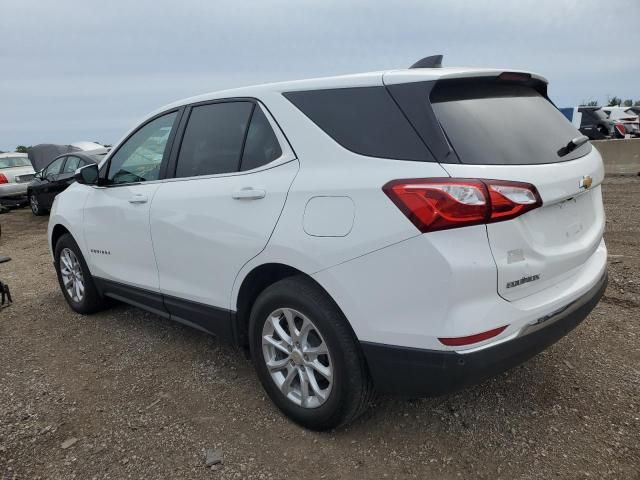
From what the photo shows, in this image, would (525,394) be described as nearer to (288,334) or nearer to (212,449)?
(288,334)

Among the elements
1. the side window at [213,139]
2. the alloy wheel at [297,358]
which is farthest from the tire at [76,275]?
the alloy wheel at [297,358]

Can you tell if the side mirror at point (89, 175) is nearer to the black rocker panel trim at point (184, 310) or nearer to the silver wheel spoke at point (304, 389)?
the black rocker panel trim at point (184, 310)

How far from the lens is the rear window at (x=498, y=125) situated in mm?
2145

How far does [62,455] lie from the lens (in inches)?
103

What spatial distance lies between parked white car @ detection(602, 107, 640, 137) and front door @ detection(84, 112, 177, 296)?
→ 22305mm

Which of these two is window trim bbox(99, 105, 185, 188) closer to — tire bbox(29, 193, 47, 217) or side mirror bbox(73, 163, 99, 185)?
side mirror bbox(73, 163, 99, 185)

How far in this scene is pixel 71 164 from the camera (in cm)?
1188

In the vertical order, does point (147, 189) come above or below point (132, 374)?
above

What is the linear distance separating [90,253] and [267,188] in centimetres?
236

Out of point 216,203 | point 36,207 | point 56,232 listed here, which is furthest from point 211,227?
point 36,207

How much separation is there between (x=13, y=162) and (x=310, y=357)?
50.4 feet

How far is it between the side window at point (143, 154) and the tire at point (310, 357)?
1.47 meters

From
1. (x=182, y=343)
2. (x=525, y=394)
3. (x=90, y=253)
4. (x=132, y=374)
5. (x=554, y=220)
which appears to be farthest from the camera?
(x=90, y=253)

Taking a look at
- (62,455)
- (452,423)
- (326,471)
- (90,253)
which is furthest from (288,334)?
(90,253)
